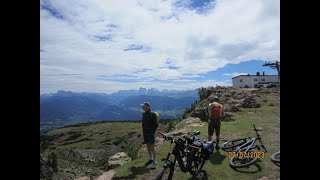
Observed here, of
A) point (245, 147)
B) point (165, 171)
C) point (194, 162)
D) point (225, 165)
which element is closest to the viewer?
point (165, 171)

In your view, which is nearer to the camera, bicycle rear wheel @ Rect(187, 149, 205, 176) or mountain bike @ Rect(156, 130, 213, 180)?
mountain bike @ Rect(156, 130, 213, 180)

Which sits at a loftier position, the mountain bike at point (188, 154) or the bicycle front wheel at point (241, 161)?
the mountain bike at point (188, 154)

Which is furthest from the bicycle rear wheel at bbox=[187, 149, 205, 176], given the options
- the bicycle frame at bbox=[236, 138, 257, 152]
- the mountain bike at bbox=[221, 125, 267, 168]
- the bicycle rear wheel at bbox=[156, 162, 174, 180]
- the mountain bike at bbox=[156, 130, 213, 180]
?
the bicycle frame at bbox=[236, 138, 257, 152]

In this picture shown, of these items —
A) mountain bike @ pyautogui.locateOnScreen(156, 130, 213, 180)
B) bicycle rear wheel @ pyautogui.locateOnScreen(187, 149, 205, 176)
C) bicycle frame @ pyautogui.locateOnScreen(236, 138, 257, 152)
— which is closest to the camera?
mountain bike @ pyautogui.locateOnScreen(156, 130, 213, 180)

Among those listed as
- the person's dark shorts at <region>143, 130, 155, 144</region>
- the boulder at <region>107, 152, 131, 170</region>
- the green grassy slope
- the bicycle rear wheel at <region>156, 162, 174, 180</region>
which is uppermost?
the person's dark shorts at <region>143, 130, 155, 144</region>

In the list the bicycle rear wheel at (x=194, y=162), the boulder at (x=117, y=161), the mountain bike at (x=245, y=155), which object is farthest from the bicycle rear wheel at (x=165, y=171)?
the boulder at (x=117, y=161)

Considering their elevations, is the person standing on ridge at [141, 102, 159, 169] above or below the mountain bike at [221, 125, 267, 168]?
above

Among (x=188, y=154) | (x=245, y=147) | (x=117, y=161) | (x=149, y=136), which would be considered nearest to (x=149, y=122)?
(x=149, y=136)
